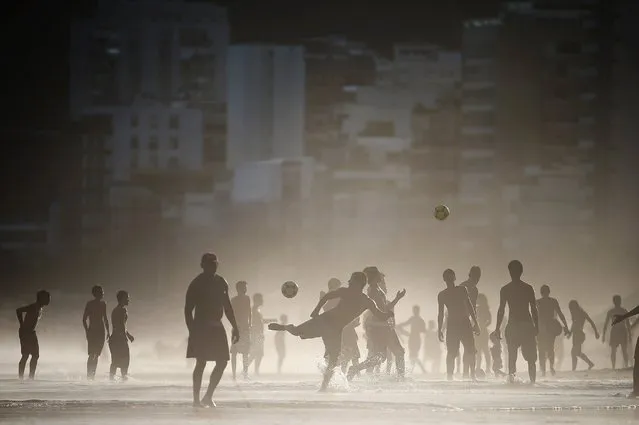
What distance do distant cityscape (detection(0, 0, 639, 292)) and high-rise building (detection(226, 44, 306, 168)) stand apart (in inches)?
1.9

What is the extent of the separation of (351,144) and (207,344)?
26755 mm

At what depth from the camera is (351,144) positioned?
3988cm

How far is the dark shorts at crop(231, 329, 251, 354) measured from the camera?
75.2 ft

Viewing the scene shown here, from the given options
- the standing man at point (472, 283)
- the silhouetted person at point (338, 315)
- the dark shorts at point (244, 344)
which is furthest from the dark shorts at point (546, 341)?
the silhouetted person at point (338, 315)

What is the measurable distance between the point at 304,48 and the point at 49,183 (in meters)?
8.34

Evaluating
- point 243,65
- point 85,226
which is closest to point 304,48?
point 243,65

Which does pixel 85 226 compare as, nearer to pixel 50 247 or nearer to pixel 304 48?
pixel 50 247

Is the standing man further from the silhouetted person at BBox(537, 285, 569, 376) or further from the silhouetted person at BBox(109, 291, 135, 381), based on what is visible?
the silhouetted person at BBox(109, 291, 135, 381)

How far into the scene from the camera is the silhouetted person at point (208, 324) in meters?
13.4

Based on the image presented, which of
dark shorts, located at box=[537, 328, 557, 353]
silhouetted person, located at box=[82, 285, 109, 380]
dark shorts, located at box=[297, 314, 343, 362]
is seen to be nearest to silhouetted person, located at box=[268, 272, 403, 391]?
dark shorts, located at box=[297, 314, 343, 362]

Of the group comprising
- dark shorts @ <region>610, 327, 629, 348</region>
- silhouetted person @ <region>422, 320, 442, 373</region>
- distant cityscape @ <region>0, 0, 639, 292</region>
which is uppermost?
distant cityscape @ <region>0, 0, 639, 292</region>

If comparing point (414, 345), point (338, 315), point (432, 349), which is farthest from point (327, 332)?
point (432, 349)

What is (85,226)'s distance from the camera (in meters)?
39.5

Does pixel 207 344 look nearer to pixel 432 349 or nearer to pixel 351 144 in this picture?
pixel 432 349
